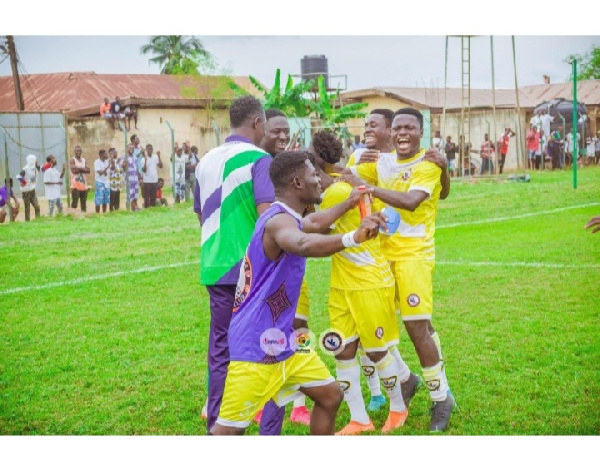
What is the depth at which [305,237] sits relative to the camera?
4340mm

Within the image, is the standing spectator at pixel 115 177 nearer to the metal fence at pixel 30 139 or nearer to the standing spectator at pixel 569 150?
the metal fence at pixel 30 139

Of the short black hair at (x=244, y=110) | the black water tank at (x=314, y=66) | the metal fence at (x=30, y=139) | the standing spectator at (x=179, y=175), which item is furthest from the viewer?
the standing spectator at (x=179, y=175)

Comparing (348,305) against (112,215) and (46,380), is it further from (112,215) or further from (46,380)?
(112,215)

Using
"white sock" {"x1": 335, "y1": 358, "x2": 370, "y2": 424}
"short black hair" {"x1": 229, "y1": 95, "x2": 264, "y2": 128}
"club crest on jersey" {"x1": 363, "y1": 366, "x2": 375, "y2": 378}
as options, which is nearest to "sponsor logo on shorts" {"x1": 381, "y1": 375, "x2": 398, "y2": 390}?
"white sock" {"x1": 335, "y1": 358, "x2": 370, "y2": 424}

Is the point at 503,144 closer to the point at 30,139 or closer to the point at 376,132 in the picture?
the point at 30,139

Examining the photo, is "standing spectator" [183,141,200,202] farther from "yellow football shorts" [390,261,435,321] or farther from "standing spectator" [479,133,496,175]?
"yellow football shorts" [390,261,435,321]

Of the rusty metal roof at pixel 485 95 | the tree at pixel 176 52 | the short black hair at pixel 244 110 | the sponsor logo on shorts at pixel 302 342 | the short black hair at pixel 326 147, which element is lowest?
the sponsor logo on shorts at pixel 302 342

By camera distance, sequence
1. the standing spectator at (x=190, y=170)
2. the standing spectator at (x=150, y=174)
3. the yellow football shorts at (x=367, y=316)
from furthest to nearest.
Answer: the standing spectator at (x=150, y=174), the standing spectator at (x=190, y=170), the yellow football shorts at (x=367, y=316)

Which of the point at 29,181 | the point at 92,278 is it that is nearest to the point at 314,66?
the point at 92,278

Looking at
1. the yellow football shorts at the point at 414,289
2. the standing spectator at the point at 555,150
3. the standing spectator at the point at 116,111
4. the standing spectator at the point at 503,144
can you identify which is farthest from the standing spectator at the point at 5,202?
the standing spectator at the point at 555,150

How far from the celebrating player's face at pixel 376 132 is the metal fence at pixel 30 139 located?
3508mm

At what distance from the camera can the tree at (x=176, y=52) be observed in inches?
285

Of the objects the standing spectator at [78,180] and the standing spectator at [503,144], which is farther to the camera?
the standing spectator at [78,180]

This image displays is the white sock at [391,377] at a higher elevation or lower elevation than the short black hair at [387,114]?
lower
